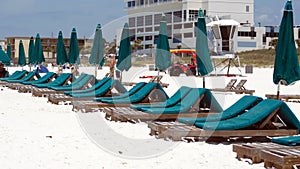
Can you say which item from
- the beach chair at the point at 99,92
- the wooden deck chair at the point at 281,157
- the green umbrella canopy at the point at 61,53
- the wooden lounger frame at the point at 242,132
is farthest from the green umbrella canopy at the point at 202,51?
the green umbrella canopy at the point at 61,53

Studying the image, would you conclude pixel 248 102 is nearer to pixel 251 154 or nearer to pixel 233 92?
pixel 251 154

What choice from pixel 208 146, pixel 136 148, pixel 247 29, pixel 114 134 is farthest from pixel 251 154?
pixel 247 29

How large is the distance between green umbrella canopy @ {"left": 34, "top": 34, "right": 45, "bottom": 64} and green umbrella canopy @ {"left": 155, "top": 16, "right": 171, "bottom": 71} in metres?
12.8

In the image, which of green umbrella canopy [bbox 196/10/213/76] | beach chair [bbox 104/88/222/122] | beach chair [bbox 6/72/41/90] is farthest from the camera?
beach chair [bbox 6/72/41/90]

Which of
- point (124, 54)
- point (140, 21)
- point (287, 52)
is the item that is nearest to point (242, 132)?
point (287, 52)

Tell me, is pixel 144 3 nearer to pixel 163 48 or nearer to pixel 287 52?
pixel 163 48

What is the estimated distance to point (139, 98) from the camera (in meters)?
11.3

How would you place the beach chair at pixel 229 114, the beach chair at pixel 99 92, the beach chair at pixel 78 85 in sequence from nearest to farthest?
1. the beach chair at pixel 229 114
2. the beach chair at pixel 99 92
3. the beach chair at pixel 78 85

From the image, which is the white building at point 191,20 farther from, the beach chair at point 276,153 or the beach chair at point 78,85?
the beach chair at point 276,153

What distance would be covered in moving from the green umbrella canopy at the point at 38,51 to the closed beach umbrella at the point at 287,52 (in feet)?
63.8

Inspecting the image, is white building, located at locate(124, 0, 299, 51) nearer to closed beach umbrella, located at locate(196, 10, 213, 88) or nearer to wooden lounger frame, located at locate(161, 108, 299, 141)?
closed beach umbrella, located at locate(196, 10, 213, 88)

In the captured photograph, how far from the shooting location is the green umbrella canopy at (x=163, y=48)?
16.0 metres

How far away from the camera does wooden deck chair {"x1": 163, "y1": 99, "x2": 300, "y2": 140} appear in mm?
7575

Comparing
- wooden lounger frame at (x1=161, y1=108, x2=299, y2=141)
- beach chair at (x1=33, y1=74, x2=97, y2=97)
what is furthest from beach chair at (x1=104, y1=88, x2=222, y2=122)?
beach chair at (x1=33, y1=74, x2=97, y2=97)
